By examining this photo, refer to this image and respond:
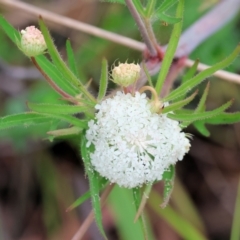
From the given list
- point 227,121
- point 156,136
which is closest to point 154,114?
point 156,136

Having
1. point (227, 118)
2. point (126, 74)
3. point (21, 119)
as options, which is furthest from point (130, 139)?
point (227, 118)

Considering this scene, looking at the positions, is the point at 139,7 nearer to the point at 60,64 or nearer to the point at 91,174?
the point at 60,64

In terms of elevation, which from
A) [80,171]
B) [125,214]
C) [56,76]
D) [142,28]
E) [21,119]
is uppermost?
[142,28]

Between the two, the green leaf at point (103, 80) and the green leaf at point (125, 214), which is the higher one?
the green leaf at point (103, 80)

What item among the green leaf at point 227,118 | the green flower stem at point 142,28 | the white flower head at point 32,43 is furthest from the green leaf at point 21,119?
the green leaf at point 227,118

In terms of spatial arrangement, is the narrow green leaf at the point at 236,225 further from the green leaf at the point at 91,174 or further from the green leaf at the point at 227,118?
the green leaf at the point at 91,174

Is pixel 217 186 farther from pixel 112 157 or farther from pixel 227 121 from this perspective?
pixel 112 157
